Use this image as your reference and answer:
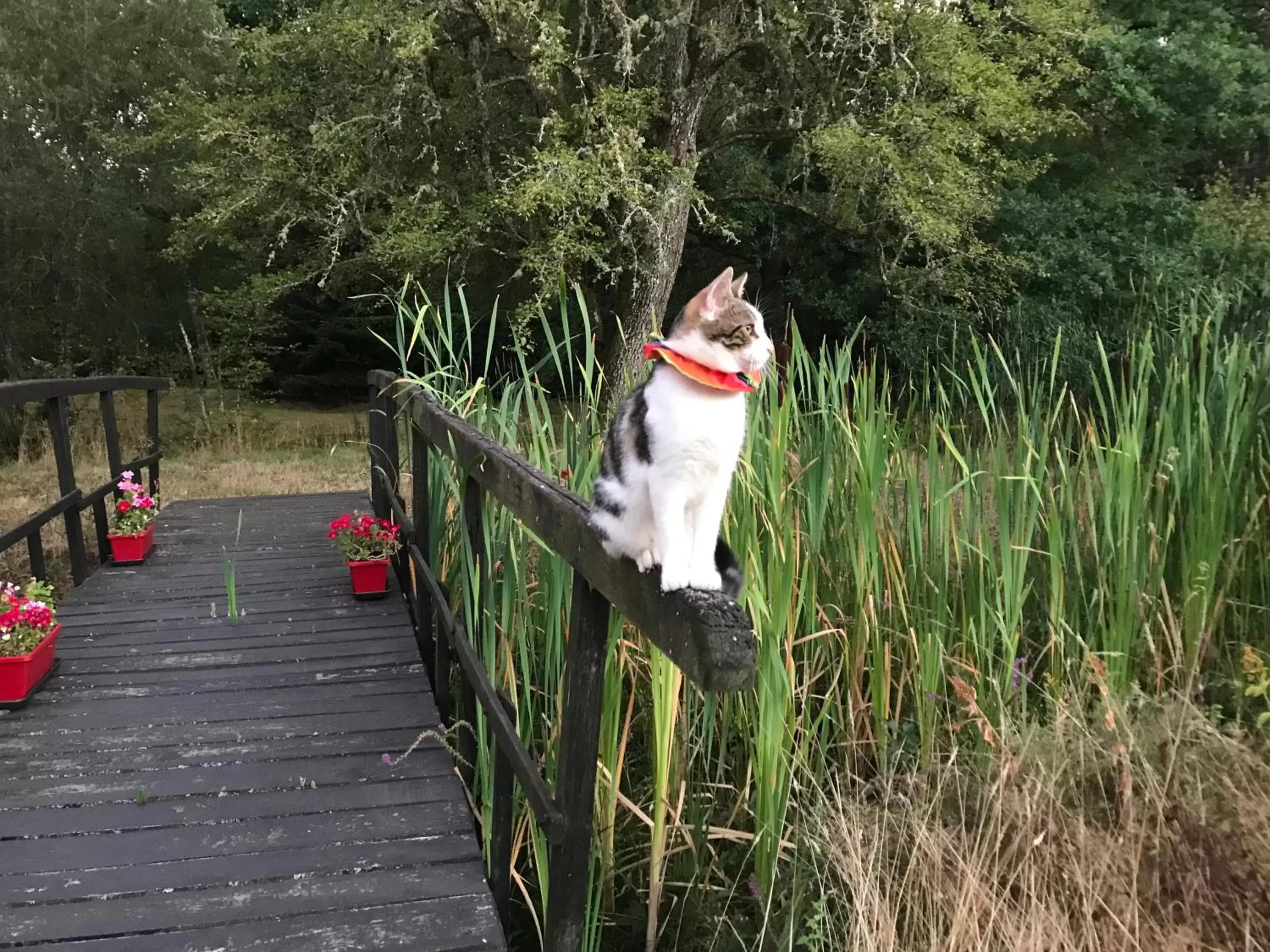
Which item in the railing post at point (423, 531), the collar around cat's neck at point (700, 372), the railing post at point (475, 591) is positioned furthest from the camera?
the railing post at point (423, 531)

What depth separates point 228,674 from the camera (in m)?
3.22

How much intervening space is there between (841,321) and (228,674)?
1061 cm

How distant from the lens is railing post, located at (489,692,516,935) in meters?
1.92

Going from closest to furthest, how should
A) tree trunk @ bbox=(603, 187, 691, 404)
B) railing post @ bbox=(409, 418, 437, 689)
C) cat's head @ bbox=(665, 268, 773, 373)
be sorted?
cat's head @ bbox=(665, 268, 773, 373) → railing post @ bbox=(409, 418, 437, 689) → tree trunk @ bbox=(603, 187, 691, 404)

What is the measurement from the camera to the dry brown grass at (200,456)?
7.18m

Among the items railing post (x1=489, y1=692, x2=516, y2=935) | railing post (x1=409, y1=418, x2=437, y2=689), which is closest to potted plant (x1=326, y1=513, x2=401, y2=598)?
railing post (x1=409, y1=418, x2=437, y2=689)

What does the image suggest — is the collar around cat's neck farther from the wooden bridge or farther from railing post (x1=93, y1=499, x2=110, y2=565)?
railing post (x1=93, y1=499, x2=110, y2=565)

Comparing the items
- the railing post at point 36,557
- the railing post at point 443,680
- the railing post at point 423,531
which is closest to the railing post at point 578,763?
the railing post at point 443,680

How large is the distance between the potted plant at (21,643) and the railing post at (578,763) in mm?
2222

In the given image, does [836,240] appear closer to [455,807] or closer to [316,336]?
[316,336]

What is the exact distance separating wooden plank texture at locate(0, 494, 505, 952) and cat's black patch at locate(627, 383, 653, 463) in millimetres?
1125

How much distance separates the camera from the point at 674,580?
46.6 inches

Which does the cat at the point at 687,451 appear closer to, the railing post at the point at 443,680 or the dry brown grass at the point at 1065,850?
the dry brown grass at the point at 1065,850

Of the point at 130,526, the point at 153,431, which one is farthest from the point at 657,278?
the point at 130,526
